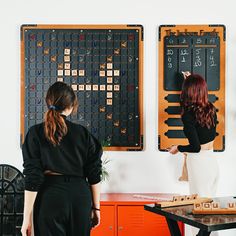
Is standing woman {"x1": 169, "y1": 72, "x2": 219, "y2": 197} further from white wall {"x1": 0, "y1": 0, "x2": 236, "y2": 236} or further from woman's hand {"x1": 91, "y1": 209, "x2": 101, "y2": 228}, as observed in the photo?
woman's hand {"x1": 91, "y1": 209, "x2": 101, "y2": 228}

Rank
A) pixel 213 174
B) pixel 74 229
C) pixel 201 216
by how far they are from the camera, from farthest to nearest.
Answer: pixel 213 174
pixel 74 229
pixel 201 216

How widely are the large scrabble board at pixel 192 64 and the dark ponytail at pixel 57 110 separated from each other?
5.22ft

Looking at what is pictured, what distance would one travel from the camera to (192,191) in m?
4.03

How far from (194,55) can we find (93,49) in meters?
0.82

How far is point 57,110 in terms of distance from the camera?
3029mm

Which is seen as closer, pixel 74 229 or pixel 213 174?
pixel 74 229

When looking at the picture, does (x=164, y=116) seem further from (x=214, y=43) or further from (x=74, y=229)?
(x=74, y=229)

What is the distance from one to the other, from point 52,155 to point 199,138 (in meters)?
1.41

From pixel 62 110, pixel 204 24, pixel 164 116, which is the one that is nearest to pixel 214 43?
pixel 204 24

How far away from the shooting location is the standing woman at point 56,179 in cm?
290

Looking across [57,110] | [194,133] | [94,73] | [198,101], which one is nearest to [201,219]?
[57,110]

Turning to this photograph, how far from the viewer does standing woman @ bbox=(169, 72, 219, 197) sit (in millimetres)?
3934

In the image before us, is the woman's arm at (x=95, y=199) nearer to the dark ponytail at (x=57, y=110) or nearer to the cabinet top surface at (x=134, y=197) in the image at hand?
the dark ponytail at (x=57, y=110)

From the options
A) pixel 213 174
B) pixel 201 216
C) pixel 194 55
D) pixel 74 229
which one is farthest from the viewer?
pixel 194 55
